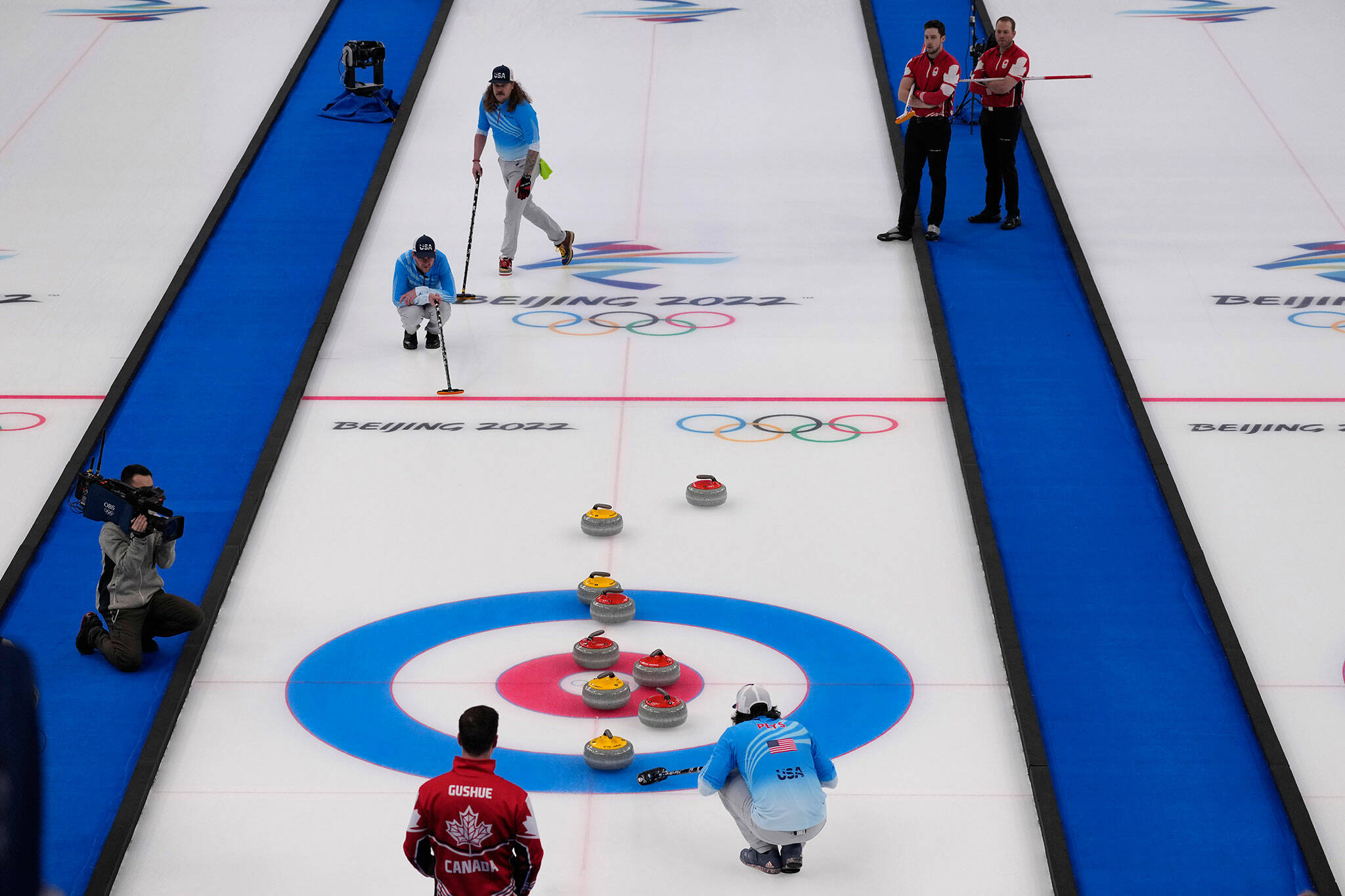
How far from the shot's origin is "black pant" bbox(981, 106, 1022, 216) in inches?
397

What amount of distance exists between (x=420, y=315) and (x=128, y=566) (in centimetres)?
328

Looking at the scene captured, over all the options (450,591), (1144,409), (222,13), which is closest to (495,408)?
(450,591)

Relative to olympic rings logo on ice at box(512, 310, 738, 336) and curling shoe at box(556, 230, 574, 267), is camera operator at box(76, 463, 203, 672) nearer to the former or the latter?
olympic rings logo on ice at box(512, 310, 738, 336)

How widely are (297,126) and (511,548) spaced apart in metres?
6.28

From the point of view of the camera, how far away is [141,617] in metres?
6.16

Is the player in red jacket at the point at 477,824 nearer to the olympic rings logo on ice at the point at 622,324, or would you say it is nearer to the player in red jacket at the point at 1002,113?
the olympic rings logo on ice at the point at 622,324

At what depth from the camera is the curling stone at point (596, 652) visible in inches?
242

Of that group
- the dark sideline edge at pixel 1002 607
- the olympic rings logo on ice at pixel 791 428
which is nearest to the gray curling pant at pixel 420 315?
the olympic rings logo on ice at pixel 791 428

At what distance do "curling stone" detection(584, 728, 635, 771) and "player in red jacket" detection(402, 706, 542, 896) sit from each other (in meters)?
1.34

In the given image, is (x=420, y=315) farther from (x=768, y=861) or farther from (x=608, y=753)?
(x=768, y=861)

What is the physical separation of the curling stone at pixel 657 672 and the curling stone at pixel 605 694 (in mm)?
116

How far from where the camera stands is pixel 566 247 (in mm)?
10180

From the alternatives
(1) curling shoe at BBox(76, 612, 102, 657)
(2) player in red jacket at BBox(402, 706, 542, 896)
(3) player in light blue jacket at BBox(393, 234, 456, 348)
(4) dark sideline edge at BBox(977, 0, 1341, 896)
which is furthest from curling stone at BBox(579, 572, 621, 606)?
(3) player in light blue jacket at BBox(393, 234, 456, 348)

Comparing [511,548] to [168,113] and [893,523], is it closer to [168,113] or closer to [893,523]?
[893,523]
